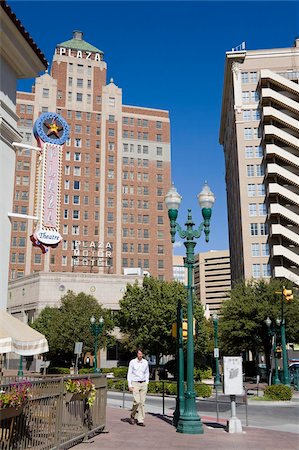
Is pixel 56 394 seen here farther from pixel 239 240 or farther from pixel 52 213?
pixel 239 240

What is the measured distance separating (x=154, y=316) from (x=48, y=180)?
2946 centimetres

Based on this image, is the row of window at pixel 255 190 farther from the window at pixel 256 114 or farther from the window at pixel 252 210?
the window at pixel 256 114

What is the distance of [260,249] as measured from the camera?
66125mm

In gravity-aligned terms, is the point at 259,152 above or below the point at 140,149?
below

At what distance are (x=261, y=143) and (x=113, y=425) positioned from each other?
203ft

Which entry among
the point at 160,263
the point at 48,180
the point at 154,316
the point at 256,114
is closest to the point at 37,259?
the point at 160,263

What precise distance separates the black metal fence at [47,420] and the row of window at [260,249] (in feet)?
189

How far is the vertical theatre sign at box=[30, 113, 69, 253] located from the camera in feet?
47.5

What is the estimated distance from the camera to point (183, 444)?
1044cm

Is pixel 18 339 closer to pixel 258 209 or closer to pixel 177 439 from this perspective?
pixel 177 439

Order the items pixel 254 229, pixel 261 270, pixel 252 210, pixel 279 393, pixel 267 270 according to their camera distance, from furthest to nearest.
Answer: pixel 252 210 → pixel 254 229 → pixel 261 270 → pixel 267 270 → pixel 279 393

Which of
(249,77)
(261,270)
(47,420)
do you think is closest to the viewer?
(47,420)

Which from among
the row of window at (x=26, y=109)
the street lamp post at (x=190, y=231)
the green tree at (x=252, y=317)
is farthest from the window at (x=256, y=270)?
the row of window at (x=26, y=109)

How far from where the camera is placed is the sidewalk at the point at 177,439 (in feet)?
33.1
